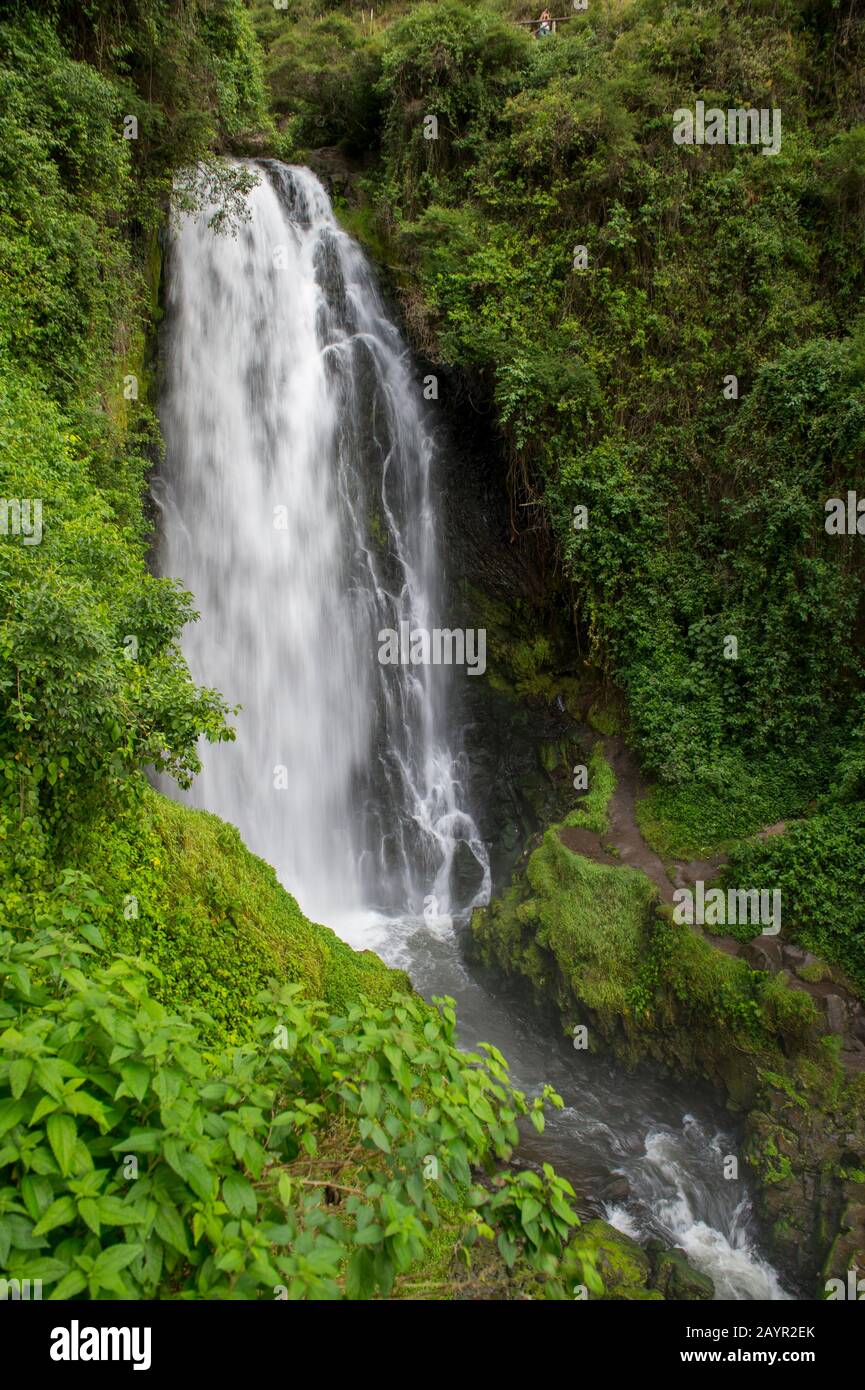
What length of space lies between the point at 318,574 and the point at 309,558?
311 mm

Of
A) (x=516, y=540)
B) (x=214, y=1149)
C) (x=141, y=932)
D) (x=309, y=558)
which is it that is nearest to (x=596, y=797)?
(x=516, y=540)

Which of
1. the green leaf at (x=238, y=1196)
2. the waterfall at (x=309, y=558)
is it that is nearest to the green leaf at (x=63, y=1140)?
the green leaf at (x=238, y=1196)

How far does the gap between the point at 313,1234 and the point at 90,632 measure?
3703mm

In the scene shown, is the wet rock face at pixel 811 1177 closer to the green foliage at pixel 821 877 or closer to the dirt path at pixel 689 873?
the dirt path at pixel 689 873

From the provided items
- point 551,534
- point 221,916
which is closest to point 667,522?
point 551,534

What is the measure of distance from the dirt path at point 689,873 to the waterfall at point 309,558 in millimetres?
2530

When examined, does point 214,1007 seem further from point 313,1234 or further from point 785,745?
point 785,745

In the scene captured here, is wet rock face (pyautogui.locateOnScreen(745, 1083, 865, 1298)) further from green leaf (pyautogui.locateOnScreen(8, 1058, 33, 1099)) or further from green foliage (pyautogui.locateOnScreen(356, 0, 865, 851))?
green leaf (pyautogui.locateOnScreen(8, 1058, 33, 1099))

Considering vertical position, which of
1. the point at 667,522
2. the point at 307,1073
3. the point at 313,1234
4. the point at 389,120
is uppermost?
the point at 389,120

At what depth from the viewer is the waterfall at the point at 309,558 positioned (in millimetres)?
12188

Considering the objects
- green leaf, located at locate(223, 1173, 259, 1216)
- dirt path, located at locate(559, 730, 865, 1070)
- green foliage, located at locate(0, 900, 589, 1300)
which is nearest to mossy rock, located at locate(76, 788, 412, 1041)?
green foliage, located at locate(0, 900, 589, 1300)

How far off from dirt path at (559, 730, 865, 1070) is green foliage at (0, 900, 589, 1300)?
24.8ft

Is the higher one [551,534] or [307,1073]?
[551,534]
